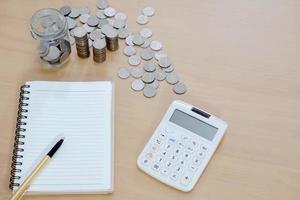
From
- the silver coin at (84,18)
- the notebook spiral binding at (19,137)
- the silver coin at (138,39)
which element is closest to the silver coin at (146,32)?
the silver coin at (138,39)

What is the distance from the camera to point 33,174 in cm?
73

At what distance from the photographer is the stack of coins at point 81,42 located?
2.73ft

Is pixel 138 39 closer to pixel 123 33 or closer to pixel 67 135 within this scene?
pixel 123 33

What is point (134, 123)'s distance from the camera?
31.8 inches

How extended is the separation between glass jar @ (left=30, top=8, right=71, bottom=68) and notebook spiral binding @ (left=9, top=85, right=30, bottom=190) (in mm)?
70

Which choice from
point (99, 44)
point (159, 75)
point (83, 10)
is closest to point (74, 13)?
point (83, 10)

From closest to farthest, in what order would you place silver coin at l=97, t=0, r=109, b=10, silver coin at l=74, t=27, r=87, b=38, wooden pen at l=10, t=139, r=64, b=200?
wooden pen at l=10, t=139, r=64, b=200, silver coin at l=74, t=27, r=87, b=38, silver coin at l=97, t=0, r=109, b=10

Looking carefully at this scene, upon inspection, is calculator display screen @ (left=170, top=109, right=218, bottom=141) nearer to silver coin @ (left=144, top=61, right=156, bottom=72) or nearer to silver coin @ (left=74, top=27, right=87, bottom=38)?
silver coin @ (left=144, top=61, right=156, bottom=72)

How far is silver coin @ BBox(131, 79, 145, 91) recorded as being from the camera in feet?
2.76

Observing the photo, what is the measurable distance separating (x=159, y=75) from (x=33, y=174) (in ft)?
0.95

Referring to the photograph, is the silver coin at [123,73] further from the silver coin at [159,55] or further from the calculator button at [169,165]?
the calculator button at [169,165]

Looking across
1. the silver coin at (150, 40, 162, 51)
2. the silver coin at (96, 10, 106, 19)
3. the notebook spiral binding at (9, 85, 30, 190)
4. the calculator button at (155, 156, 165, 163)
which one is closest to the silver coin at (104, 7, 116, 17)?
the silver coin at (96, 10, 106, 19)

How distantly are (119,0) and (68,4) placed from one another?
0.10 m

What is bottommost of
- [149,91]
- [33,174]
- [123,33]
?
[33,174]
